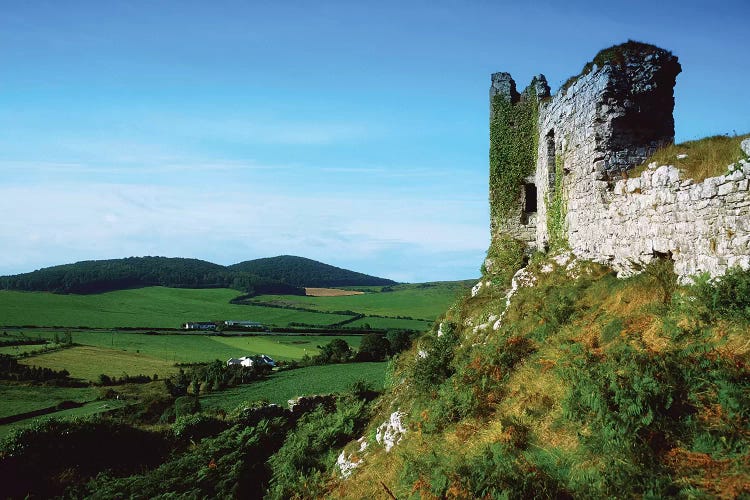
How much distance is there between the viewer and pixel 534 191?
1766 centimetres

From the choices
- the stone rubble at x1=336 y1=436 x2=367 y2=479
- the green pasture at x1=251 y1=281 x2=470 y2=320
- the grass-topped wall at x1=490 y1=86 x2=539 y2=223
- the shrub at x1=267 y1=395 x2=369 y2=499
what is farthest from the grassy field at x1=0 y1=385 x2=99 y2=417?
the green pasture at x1=251 y1=281 x2=470 y2=320

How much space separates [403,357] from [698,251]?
370 inches

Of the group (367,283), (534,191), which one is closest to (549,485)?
(534,191)

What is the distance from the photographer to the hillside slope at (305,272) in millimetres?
149250

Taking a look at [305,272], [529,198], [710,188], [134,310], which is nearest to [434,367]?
[710,188]

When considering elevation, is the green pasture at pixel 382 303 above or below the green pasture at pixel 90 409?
above

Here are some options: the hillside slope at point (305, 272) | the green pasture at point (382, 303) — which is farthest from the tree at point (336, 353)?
the hillside slope at point (305, 272)

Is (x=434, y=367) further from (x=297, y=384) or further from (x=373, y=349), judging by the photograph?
(x=373, y=349)

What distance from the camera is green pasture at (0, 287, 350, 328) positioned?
69.6 meters

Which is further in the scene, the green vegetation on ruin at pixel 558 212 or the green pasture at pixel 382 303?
the green pasture at pixel 382 303

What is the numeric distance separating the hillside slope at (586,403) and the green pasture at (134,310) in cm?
6550

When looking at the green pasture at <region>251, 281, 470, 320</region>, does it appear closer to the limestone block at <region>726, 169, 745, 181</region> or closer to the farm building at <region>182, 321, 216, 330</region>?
the farm building at <region>182, 321, 216, 330</region>

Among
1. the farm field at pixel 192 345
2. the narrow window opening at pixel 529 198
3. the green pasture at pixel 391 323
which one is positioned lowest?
the farm field at pixel 192 345

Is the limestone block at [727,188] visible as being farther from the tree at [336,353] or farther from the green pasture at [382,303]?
the green pasture at [382,303]
